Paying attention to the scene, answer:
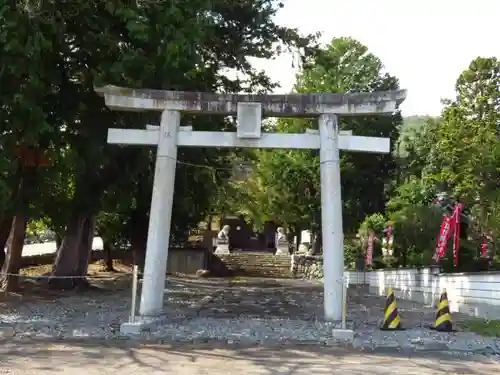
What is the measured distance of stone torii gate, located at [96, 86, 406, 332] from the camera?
480 inches

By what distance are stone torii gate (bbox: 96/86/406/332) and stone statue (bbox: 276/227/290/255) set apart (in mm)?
33839

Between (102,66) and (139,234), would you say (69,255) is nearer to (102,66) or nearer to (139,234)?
(102,66)

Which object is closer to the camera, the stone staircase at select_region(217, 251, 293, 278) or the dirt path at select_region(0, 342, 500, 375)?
the dirt path at select_region(0, 342, 500, 375)

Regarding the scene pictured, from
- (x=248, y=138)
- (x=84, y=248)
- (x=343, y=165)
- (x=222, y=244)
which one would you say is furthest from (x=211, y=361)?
(x=222, y=244)

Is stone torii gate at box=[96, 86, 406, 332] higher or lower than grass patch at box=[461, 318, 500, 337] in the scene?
higher

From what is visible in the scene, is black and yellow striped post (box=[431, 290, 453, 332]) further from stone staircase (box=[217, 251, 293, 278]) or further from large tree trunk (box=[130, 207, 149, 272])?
stone staircase (box=[217, 251, 293, 278])

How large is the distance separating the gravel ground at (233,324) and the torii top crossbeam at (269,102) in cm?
434

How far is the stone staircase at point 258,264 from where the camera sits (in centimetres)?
3866

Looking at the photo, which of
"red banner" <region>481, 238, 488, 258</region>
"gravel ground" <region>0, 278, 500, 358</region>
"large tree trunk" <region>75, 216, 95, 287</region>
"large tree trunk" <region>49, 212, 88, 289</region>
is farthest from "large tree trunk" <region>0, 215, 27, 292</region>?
"red banner" <region>481, 238, 488, 258</region>

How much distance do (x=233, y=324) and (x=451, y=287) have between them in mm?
8179

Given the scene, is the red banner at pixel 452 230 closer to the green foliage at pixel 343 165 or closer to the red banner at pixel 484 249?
Answer: the red banner at pixel 484 249

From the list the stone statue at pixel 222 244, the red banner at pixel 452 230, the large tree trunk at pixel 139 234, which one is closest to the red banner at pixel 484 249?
the red banner at pixel 452 230

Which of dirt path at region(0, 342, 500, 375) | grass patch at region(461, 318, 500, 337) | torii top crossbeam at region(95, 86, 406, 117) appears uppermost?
torii top crossbeam at region(95, 86, 406, 117)

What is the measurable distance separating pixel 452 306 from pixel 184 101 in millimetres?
9852
